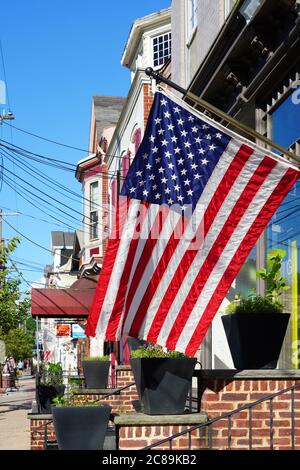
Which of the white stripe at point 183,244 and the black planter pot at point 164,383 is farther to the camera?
the black planter pot at point 164,383

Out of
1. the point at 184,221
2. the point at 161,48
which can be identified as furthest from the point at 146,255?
the point at 161,48

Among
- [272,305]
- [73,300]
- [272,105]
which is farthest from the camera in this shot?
[73,300]

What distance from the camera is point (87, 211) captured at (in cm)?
3472

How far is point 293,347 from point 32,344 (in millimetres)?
91678

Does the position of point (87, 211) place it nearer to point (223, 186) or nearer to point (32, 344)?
point (223, 186)

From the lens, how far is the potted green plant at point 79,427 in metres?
9.14

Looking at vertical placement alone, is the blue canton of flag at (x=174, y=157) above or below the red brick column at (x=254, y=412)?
above

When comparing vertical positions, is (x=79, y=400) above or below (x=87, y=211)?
below

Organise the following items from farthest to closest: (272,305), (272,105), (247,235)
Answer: (272,105) < (272,305) < (247,235)

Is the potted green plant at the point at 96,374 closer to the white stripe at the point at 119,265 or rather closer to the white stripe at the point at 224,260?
the white stripe at the point at 119,265

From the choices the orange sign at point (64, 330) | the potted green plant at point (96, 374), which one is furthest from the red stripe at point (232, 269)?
the orange sign at point (64, 330)

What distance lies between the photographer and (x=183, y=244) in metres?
8.08

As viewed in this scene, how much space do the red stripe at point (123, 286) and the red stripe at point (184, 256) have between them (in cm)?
46
